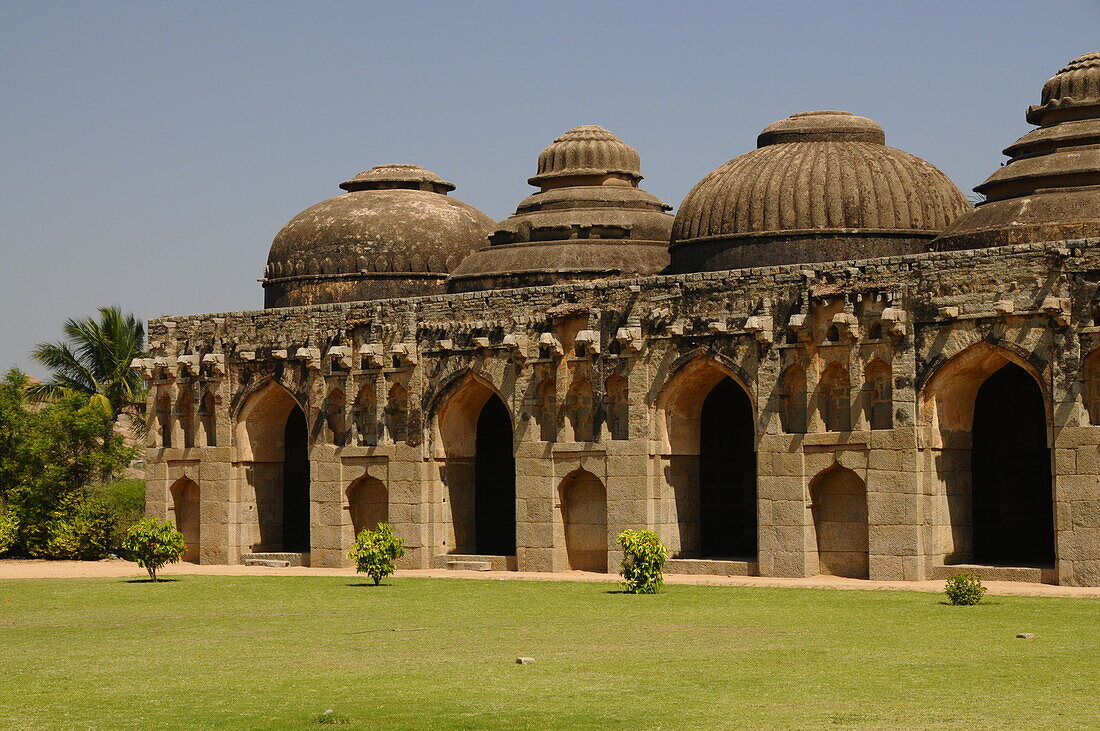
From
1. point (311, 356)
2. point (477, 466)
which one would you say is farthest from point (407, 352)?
point (477, 466)

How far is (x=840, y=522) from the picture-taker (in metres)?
23.8

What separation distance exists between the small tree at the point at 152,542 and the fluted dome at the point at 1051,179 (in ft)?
39.3

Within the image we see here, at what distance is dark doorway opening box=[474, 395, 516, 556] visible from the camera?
2872 centimetres

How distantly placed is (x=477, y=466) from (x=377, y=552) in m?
5.57

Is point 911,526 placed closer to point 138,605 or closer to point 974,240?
point 974,240

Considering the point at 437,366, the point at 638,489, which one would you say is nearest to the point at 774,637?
the point at 638,489

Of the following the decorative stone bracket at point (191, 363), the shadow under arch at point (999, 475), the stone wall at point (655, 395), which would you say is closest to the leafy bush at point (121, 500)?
the stone wall at point (655, 395)

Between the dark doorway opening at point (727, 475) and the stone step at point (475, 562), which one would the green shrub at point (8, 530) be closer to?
the stone step at point (475, 562)

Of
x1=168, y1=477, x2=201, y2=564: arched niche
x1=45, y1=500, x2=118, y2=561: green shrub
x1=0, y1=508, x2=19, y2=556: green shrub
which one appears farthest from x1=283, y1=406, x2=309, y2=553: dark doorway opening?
x1=0, y1=508, x2=19, y2=556: green shrub

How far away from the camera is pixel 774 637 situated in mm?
15805

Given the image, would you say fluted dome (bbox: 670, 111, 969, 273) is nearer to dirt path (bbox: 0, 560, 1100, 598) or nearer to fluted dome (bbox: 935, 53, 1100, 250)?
fluted dome (bbox: 935, 53, 1100, 250)

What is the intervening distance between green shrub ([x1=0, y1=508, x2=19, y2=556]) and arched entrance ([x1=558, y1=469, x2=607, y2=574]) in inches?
451

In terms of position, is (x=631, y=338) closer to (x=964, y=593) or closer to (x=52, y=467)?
(x=964, y=593)

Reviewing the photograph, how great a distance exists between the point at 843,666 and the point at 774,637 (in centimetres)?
224
